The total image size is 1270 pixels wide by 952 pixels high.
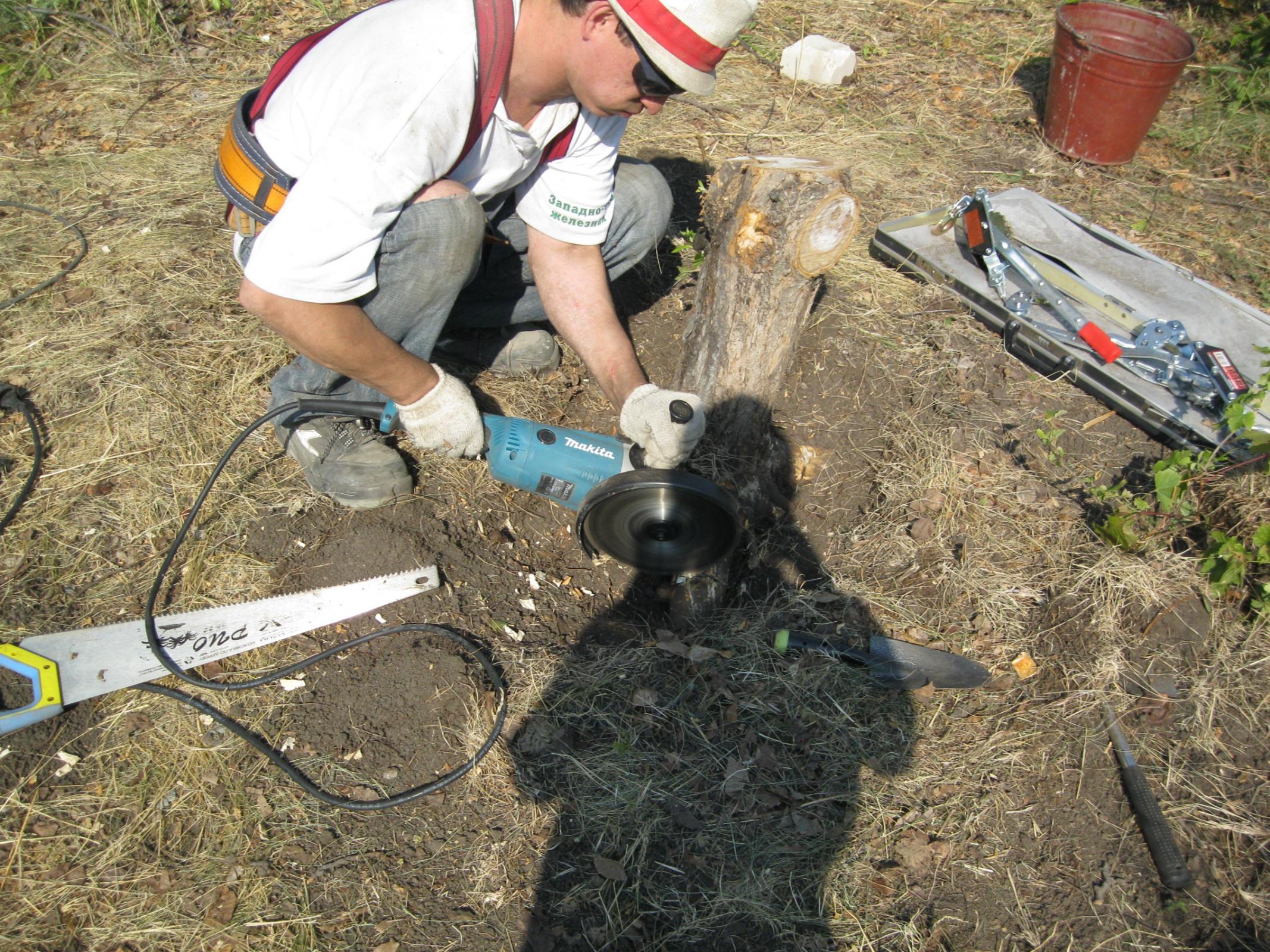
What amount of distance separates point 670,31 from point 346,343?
1115 millimetres

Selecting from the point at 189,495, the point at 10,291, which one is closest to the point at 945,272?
the point at 189,495

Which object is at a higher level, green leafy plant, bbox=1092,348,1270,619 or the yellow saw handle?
green leafy plant, bbox=1092,348,1270,619

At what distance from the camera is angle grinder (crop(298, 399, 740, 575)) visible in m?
2.30

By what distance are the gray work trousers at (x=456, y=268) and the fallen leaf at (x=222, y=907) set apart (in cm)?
146

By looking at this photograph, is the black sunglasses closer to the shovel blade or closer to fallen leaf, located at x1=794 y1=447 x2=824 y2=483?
fallen leaf, located at x1=794 y1=447 x2=824 y2=483

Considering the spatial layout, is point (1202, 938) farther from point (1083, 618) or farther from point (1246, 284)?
point (1246, 284)

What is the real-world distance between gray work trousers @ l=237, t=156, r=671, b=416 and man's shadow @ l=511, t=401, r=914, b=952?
1.18 m

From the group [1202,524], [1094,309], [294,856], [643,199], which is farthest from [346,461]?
[1094,309]

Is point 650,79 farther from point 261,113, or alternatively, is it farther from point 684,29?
point 261,113

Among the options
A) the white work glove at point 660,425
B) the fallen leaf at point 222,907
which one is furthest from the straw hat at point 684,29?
the fallen leaf at point 222,907

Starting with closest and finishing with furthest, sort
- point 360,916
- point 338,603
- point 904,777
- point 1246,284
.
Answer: point 360,916 → point 904,777 → point 338,603 → point 1246,284

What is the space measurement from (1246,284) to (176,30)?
630cm

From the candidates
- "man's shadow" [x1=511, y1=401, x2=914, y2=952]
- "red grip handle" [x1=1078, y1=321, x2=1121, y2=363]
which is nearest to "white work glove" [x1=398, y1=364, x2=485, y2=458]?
"man's shadow" [x1=511, y1=401, x2=914, y2=952]

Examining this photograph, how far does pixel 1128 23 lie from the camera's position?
4590mm
